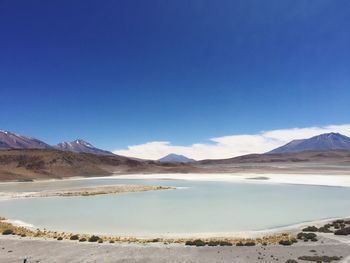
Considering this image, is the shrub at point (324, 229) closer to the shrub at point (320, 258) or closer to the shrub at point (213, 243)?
the shrub at point (320, 258)

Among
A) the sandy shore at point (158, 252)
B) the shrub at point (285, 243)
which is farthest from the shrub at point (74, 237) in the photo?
the shrub at point (285, 243)

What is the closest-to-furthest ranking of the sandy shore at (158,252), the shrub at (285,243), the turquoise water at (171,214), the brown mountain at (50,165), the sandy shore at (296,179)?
the sandy shore at (158,252)
the shrub at (285,243)
the turquoise water at (171,214)
the sandy shore at (296,179)
the brown mountain at (50,165)

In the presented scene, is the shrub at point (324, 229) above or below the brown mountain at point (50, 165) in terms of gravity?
below

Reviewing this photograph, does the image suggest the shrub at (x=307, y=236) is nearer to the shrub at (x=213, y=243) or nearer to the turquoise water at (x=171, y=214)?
the turquoise water at (x=171, y=214)

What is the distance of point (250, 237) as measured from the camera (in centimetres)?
2544

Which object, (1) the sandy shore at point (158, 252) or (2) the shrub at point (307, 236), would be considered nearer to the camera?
(1) the sandy shore at point (158, 252)

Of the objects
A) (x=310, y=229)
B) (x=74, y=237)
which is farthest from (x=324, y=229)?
(x=74, y=237)

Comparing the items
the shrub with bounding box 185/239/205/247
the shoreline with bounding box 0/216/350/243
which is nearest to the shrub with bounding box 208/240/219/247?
the shrub with bounding box 185/239/205/247

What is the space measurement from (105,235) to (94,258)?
7.19 m

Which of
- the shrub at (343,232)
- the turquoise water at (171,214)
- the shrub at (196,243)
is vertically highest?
the turquoise water at (171,214)

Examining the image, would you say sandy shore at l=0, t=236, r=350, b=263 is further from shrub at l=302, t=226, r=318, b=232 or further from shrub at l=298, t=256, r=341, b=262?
shrub at l=302, t=226, r=318, b=232

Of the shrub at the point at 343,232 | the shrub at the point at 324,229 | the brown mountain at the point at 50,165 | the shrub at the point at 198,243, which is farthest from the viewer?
the brown mountain at the point at 50,165

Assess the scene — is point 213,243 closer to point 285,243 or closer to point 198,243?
point 198,243

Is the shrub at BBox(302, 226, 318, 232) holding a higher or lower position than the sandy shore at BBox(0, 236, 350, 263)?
higher
